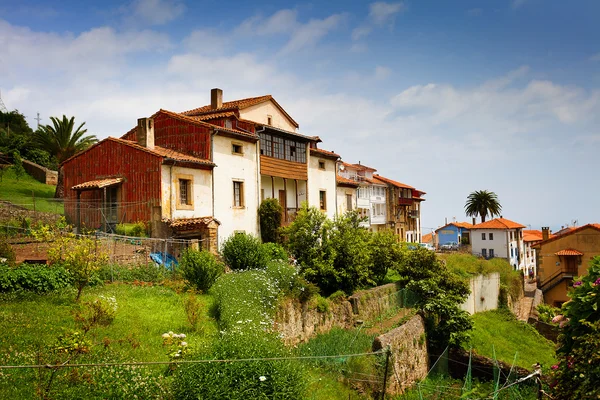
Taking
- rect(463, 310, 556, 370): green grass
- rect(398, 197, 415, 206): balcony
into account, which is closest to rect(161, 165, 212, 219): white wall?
rect(463, 310, 556, 370): green grass

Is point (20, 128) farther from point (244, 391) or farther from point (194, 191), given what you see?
point (244, 391)

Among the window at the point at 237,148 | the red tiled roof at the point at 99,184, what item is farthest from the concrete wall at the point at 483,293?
the red tiled roof at the point at 99,184

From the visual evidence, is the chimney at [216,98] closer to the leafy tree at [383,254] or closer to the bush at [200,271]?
the leafy tree at [383,254]

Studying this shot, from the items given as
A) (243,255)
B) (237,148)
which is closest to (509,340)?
(243,255)

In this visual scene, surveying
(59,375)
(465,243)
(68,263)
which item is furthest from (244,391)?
(465,243)

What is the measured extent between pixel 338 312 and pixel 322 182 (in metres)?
18.5

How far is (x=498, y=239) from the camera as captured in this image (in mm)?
64438

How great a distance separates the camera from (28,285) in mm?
13945

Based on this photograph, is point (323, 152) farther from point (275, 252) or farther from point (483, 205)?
point (483, 205)

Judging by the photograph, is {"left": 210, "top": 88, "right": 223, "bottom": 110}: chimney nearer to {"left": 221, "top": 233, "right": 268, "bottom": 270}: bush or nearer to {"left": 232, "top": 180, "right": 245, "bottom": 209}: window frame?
{"left": 232, "top": 180, "right": 245, "bottom": 209}: window frame

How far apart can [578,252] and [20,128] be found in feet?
191

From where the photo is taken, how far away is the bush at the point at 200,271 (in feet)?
57.1

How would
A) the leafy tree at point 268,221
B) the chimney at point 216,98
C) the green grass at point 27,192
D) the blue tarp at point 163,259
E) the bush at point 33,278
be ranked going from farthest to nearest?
the chimney at point 216,98 → the leafy tree at point 268,221 → the green grass at point 27,192 → the blue tarp at point 163,259 → the bush at point 33,278

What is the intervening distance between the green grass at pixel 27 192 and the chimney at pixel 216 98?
38.5ft
